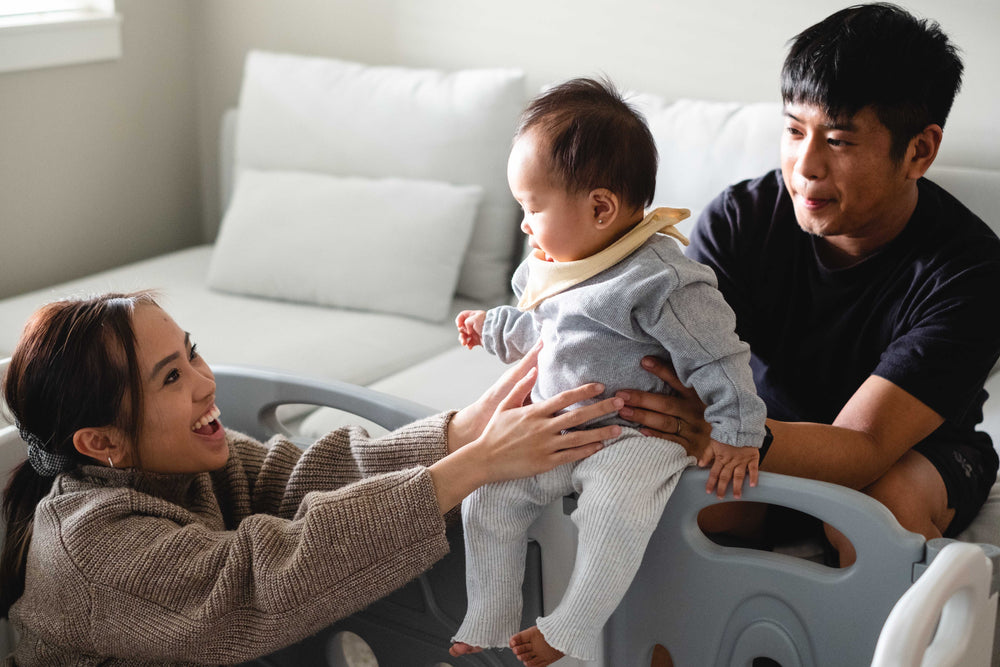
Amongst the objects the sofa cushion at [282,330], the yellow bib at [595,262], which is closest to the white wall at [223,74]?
the sofa cushion at [282,330]

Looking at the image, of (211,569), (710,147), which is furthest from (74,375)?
(710,147)

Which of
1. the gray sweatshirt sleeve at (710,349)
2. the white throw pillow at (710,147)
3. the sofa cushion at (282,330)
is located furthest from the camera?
the sofa cushion at (282,330)

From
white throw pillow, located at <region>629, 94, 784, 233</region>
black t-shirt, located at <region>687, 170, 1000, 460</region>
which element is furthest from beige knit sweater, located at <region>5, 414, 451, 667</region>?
white throw pillow, located at <region>629, 94, 784, 233</region>

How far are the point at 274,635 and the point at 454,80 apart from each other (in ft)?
5.31

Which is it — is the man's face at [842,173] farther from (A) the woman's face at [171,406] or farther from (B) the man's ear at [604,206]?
(A) the woman's face at [171,406]

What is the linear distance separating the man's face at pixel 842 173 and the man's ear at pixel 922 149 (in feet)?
0.04

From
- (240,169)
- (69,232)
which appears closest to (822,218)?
(240,169)

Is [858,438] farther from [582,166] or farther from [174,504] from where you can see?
[174,504]

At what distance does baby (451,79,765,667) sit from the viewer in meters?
1.06

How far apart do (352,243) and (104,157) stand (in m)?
0.89

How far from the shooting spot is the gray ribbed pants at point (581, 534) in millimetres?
1059

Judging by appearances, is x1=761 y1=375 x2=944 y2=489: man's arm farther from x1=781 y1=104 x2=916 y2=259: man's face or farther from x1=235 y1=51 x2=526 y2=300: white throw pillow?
x1=235 y1=51 x2=526 y2=300: white throw pillow

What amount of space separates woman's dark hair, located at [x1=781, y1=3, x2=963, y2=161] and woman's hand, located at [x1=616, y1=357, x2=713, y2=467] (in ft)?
1.39

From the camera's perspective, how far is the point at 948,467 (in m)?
1.30
